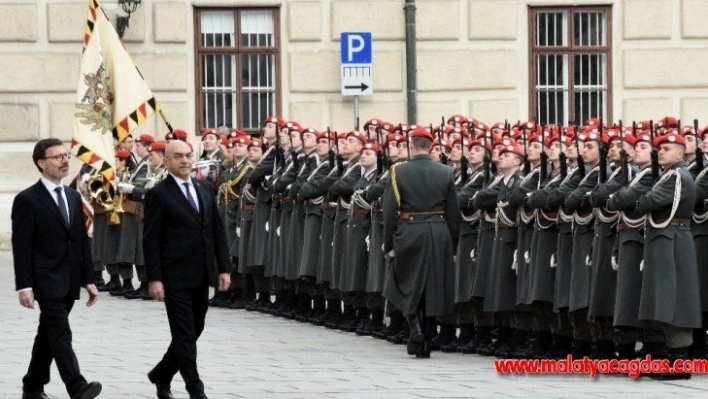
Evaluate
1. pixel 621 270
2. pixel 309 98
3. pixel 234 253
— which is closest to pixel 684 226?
pixel 621 270

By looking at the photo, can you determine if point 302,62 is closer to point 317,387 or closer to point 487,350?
point 487,350

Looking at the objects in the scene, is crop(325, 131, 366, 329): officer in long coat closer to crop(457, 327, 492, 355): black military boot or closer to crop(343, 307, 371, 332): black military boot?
crop(343, 307, 371, 332): black military boot

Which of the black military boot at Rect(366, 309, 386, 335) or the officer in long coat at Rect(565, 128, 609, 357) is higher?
the officer in long coat at Rect(565, 128, 609, 357)

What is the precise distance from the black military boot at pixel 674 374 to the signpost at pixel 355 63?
43.6 feet

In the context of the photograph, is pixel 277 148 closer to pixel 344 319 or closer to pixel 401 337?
pixel 344 319

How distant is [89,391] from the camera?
1287cm

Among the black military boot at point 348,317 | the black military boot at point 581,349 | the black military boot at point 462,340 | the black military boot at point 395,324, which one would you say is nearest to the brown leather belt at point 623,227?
the black military boot at point 581,349

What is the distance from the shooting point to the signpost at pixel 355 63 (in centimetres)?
2778

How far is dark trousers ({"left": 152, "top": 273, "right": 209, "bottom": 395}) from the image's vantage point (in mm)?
13156

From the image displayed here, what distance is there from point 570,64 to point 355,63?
124 inches

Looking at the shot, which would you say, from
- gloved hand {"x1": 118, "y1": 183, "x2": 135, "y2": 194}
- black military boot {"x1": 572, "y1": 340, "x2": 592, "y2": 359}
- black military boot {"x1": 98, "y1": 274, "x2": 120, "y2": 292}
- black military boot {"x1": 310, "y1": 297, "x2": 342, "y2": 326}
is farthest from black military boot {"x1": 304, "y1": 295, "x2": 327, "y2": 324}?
black military boot {"x1": 572, "y1": 340, "x2": 592, "y2": 359}

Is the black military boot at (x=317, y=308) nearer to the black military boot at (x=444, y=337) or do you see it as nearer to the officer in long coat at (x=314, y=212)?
the officer in long coat at (x=314, y=212)

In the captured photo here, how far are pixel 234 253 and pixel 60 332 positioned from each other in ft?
29.7

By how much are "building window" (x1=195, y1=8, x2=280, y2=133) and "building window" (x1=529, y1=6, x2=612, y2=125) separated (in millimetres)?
3564
